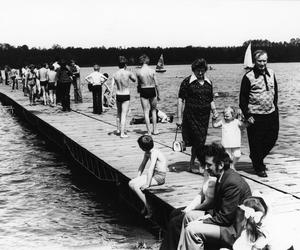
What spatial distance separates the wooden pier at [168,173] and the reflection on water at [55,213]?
0.47m

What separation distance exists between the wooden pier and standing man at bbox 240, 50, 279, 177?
0.55 m

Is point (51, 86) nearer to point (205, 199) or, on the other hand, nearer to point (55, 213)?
point (55, 213)

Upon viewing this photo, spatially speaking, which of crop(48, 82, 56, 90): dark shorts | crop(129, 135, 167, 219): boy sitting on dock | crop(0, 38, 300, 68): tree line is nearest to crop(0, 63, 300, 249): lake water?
crop(129, 135, 167, 219): boy sitting on dock

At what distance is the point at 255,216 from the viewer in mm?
3969

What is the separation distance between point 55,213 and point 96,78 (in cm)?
760

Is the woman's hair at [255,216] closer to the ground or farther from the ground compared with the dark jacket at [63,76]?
closer to the ground

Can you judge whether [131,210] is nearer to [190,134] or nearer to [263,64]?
[190,134]

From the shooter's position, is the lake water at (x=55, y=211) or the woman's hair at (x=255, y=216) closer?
the woman's hair at (x=255, y=216)

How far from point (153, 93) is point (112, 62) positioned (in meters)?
149

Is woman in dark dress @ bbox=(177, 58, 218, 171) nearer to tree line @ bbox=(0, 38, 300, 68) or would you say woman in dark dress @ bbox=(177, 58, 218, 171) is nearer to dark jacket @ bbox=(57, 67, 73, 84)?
dark jacket @ bbox=(57, 67, 73, 84)

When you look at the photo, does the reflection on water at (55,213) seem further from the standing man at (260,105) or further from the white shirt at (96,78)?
the white shirt at (96,78)

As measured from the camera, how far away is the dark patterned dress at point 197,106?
7.54 m

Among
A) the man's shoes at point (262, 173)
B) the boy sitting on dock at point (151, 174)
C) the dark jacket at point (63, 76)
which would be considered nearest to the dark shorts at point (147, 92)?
the boy sitting on dock at point (151, 174)

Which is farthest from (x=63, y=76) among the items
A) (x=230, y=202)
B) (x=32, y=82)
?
(x=230, y=202)
